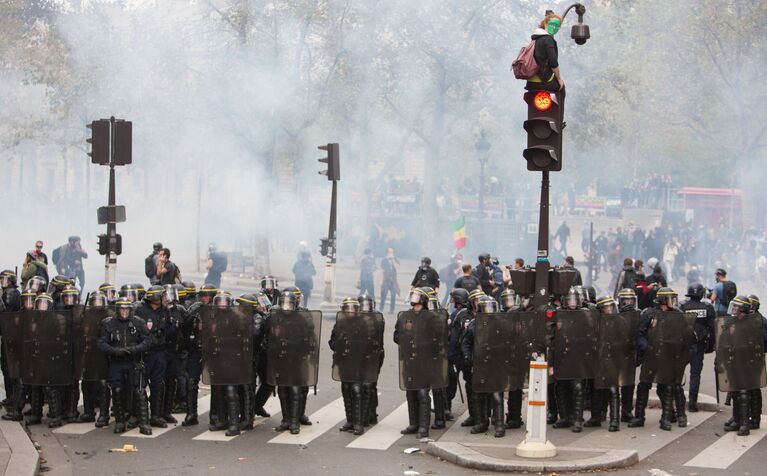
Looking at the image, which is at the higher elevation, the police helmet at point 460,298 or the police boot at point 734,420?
the police helmet at point 460,298

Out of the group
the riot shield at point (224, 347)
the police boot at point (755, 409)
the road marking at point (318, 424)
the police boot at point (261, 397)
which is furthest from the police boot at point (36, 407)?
the police boot at point (755, 409)

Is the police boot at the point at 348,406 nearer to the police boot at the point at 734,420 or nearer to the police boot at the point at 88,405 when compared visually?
the police boot at the point at 88,405

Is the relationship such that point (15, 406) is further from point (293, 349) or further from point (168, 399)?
point (293, 349)

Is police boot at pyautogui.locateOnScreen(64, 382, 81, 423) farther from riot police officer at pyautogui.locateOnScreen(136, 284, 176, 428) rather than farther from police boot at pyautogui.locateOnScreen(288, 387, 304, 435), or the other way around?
police boot at pyautogui.locateOnScreen(288, 387, 304, 435)

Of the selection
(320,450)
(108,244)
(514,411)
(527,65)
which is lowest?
(320,450)

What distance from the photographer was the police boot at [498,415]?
1150cm

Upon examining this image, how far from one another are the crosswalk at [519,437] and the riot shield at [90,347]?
0.50 meters

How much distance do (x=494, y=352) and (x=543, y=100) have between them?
2.52m

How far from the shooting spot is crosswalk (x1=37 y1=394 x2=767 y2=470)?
1100 cm

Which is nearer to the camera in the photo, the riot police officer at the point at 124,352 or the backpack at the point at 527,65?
the backpack at the point at 527,65

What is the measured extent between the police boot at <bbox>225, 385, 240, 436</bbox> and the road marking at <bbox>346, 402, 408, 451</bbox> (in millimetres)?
1082

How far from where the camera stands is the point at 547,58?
1007cm

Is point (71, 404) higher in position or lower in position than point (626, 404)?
lower

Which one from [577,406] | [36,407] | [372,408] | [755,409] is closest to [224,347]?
[372,408]
